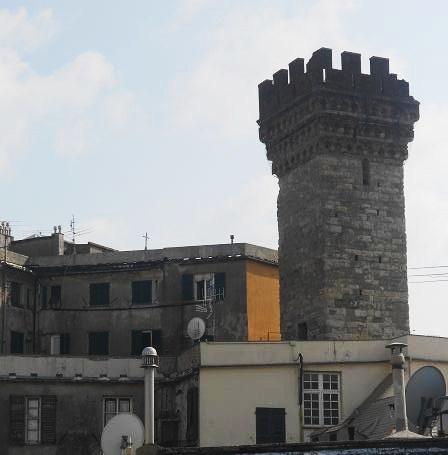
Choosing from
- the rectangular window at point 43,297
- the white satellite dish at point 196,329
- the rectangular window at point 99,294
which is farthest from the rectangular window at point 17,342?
the white satellite dish at point 196,329

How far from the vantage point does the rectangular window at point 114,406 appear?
5459cm

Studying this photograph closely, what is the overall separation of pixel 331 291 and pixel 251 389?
265 inches

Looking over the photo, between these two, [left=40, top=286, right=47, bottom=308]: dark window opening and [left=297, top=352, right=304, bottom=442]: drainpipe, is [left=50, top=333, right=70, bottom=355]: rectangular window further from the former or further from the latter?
[left=297, top=352, right=304, bottom=442]: drainpipe

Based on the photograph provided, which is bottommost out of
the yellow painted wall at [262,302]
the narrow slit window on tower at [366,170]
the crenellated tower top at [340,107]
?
the yellow painted wall at [262,302]

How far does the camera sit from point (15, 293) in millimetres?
64312

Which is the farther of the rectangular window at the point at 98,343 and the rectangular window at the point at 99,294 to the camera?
the rectangular window at the point at 99,294

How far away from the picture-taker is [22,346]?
64000 mm

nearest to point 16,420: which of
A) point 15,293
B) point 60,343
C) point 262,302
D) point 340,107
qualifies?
point 60,343

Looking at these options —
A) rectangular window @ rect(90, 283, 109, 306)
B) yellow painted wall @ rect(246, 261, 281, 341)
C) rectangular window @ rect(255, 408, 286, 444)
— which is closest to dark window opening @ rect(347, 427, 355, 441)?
rectangular window @ rect(255, 408, 286, 444)

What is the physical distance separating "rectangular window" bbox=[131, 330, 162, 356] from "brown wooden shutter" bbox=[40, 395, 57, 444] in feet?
29.7

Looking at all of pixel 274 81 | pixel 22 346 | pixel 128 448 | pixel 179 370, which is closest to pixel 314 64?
pixel 274 81

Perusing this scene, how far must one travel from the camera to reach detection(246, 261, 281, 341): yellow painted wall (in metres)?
63.3

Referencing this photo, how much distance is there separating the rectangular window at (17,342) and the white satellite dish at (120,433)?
26.7m

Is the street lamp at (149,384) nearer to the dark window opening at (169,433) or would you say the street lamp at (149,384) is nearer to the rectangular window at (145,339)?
the dark window opening at (169,433)
